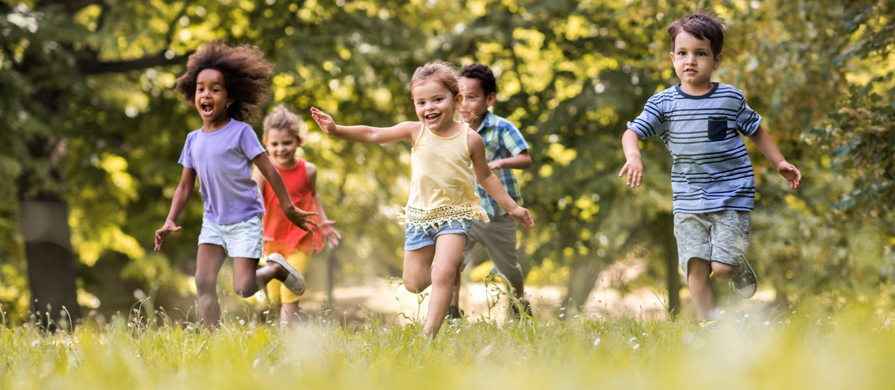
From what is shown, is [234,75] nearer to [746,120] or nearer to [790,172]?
[746,120]

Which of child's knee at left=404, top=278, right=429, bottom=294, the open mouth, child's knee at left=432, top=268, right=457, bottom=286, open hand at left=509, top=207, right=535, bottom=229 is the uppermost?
the open mouth

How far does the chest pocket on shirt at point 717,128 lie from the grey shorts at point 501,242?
1.74 m

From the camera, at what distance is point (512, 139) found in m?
5.82

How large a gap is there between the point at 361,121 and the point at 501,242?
7414 mm

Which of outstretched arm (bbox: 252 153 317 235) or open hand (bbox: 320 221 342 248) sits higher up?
outstretched arm (bbox: 252 153 317 235)

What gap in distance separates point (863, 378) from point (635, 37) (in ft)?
36.4

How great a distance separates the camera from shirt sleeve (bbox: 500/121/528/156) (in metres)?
5.76

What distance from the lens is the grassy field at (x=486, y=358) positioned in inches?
85.0

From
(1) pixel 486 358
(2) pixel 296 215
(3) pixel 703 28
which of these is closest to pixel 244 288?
(2) pixel 296 215

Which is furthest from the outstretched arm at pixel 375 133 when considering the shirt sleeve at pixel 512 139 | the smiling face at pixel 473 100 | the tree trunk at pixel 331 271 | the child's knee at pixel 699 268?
the tree trunk at pixel 331 271

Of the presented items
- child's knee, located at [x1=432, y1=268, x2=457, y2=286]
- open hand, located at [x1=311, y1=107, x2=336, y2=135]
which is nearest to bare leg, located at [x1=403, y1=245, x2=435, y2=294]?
child's knee, located at [x1=432, y1=268, x2=457, y2=286]

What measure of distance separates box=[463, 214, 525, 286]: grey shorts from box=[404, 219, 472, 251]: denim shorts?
1.33 m

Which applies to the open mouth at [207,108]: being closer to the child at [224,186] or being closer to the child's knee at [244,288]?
the child at [224,186]

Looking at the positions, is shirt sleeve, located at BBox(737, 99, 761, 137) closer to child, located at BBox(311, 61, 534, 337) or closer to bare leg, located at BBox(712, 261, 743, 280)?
bare leg, located at BBox(712, 261, 743, 280)
